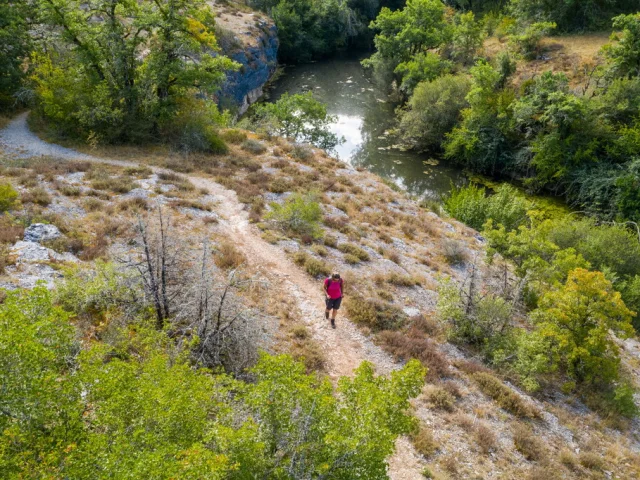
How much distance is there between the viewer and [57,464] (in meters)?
4.29

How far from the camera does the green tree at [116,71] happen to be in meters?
20.8

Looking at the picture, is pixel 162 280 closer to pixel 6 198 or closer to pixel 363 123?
pixel 6 198

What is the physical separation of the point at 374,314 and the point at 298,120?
2049 cm

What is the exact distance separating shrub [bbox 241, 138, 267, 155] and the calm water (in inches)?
390

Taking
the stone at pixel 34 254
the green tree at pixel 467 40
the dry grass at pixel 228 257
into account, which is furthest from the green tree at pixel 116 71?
the green tree at pixel 467 40

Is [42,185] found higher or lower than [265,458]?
lower

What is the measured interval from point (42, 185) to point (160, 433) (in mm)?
14817

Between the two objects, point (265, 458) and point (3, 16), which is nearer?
point (265, 458)

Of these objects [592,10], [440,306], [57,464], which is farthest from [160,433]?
[592,10]

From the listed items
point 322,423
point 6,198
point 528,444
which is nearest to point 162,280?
point 322,423

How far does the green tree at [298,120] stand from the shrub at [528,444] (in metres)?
23.6

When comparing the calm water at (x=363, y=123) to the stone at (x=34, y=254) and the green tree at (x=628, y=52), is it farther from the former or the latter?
the stone at (x=34, y=254)

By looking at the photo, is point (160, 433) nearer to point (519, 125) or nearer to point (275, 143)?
point (275, 143)

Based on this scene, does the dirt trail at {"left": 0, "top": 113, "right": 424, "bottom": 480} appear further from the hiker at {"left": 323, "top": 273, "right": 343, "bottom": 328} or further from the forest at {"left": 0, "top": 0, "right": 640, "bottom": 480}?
the hiker at {"left": 323, "top": 273, "right": 343, "bottom": 328}
